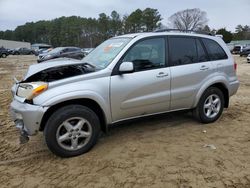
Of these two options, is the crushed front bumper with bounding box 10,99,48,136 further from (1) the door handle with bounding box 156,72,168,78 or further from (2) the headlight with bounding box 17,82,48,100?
(1) the door handle with bounding box 156,72,168,78

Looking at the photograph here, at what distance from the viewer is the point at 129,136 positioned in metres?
5.23

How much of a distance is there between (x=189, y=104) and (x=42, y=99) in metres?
2.73

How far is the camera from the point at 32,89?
416 centimetres

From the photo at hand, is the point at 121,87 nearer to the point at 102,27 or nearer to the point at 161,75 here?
the point at 161,75

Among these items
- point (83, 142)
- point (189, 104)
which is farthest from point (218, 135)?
point (83, 142)

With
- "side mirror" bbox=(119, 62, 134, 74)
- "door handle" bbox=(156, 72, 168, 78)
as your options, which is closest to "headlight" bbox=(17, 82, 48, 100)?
"side mirror" bbox=(119, 62, 134, 74)

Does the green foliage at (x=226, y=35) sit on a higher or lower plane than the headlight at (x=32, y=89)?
higher

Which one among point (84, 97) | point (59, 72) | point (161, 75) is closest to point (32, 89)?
point (59, 72)

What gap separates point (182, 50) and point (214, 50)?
0.83 meters

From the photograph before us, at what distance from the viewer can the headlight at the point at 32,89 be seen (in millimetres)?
4125

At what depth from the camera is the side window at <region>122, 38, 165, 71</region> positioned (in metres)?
4.86

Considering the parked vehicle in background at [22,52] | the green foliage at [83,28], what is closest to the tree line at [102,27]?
the green foliage at [83,28]

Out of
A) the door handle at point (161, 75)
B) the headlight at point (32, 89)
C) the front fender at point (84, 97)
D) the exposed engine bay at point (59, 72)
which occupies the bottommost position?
the front fender at point (84, 97)

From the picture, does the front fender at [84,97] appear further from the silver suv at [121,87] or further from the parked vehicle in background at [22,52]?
the parked vehicle in background at [22,52]
